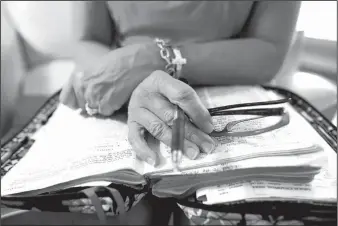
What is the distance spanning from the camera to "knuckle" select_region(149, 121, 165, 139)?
457mm

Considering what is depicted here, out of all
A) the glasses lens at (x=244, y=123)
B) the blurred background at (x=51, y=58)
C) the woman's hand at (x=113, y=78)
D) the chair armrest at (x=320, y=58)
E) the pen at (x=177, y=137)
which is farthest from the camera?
the chair armrest at (x=320, y=58)

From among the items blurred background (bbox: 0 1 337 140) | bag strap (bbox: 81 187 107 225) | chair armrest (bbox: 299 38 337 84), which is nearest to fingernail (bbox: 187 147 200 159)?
bag strap (bbox: 81 187 107 225)

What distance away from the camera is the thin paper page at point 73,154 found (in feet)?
1.46

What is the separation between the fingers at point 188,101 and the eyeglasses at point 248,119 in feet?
0.09

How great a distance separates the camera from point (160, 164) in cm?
44

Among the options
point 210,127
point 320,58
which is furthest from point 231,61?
point 320,58

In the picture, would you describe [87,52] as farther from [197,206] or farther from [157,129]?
[197,206]

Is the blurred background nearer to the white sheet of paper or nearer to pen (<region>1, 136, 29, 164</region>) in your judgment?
pen (<region>1, 136, 29, 164</region>)

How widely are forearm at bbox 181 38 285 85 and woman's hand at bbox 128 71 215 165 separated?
17 cm

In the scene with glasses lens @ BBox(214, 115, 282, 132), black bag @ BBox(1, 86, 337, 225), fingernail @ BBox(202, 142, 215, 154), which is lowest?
black bag @ BBox(1, 86, 337, 225)

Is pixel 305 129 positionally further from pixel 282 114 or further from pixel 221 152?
pixel 221 152

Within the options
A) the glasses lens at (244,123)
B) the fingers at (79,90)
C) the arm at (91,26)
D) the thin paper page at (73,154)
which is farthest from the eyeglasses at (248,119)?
the arm at (91,26)

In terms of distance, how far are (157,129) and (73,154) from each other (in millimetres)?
120

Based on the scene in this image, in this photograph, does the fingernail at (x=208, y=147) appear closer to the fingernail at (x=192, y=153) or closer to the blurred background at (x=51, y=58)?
the fingernail at (x=192, y=153)
